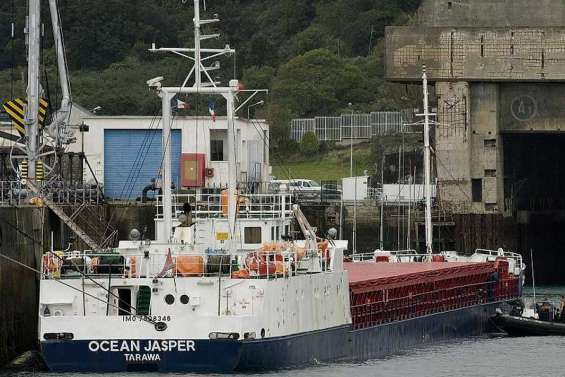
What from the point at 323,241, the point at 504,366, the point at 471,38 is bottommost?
the point at 504,366

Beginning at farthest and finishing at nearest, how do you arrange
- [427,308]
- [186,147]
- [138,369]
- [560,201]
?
[560,201]
[186,147]
[427,308]
[138,369]

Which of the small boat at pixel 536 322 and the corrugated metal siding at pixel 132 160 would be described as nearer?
the small boat at pixel 536 322

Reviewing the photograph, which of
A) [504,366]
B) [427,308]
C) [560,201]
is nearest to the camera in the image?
[504,366]

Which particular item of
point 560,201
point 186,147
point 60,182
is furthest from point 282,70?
point 60,182

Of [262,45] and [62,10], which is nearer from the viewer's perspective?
[62,10]

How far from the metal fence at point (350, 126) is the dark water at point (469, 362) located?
185ft

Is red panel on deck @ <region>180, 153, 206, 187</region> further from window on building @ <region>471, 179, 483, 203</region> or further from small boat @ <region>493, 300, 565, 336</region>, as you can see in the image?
small boat @ <region>493, 300, 565, 336</region>

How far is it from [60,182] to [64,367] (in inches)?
867

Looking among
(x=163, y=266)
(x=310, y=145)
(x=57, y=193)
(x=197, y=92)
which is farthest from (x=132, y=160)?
(x=310, y=145)

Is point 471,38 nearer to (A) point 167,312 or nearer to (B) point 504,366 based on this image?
(B) point 504,366

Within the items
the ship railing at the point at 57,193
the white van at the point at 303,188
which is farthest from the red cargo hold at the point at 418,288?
the white van at the point at 303,188

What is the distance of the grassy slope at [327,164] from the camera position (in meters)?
112

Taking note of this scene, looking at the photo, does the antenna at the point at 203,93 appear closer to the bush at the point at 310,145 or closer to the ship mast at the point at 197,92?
the ship mast at the point at 197,92

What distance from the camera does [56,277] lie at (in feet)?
155
